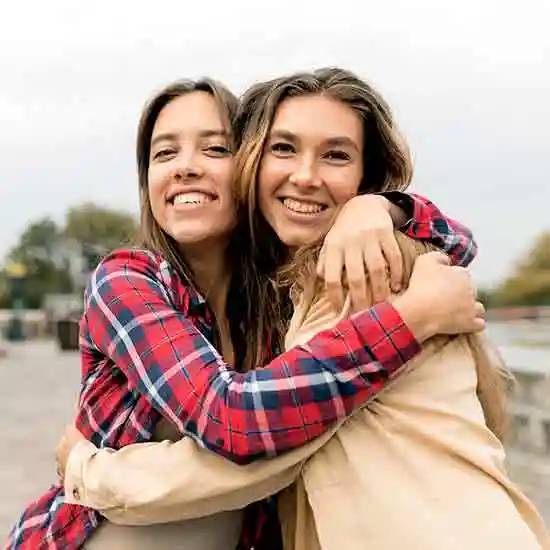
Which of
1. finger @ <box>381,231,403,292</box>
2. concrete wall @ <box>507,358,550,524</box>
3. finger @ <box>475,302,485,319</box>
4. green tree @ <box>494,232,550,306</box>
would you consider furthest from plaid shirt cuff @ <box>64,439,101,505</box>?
green tree @ <box>494,232,550,306</box>

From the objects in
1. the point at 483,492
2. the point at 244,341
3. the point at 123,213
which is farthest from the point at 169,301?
the point at 123,213

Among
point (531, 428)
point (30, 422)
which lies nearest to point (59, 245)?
point (30, 422)

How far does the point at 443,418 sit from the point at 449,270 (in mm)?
276

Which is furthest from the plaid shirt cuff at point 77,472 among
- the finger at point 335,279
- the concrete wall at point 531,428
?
the concrete wall at point 531,428

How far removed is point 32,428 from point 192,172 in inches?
344

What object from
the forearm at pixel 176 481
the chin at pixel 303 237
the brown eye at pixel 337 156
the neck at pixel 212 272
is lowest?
the forearm at pixel 176 481

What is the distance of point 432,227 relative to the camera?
75.5 inches

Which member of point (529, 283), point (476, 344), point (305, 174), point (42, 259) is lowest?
point (42, 259)

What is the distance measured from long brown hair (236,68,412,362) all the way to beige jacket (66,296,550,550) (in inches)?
14.1

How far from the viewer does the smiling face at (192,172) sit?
2051 mm

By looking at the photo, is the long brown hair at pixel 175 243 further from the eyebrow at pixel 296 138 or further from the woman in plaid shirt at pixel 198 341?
the eyebrow at pixel 296 138

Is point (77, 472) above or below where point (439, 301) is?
below

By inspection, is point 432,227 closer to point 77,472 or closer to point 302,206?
point 302,206

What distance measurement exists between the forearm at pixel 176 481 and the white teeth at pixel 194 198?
0.51 metres
